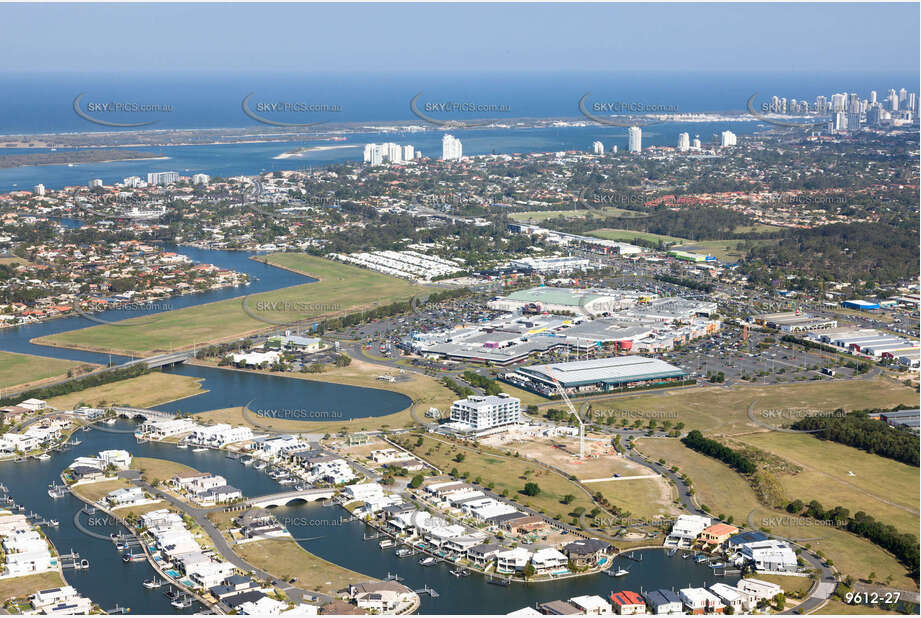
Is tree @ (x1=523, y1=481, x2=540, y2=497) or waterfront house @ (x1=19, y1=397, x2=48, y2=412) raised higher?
waterfront house @ (x1=19, y1=397, x2=48, y2=412)

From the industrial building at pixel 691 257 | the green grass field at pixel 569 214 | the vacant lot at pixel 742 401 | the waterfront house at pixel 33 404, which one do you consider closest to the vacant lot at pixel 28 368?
the waterfront house at pixel 33 404

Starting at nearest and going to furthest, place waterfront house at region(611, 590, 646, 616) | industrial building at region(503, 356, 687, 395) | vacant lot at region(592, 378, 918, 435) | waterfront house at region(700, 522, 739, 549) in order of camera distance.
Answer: waterfront house at region(611, 590, 646, 616) < waterfront house at region(700, 522, 739, 549) < vacant lot at region(592, 378, 918, 435) < industrial building at region(503, 356, 687, 395)

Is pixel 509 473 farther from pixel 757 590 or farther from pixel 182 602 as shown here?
pixel 182 602

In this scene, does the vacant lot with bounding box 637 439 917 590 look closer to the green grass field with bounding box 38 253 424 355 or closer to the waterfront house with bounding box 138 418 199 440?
the waterfront house with bounding box 138 418 199 440

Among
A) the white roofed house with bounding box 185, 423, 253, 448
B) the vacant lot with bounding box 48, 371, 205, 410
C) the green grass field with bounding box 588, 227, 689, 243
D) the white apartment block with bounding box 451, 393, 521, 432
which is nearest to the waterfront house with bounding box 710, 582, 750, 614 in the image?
the white apartment block with bounding box 451, 393, 521, 432

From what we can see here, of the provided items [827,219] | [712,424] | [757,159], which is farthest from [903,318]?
[757,159]

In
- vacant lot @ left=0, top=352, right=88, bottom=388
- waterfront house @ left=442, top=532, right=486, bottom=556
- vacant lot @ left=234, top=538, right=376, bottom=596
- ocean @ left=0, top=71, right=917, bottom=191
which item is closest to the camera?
vacant lot @ left=234, top=538, right=376, bottom=596

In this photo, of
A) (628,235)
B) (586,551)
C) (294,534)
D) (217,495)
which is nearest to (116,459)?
(217,495)
